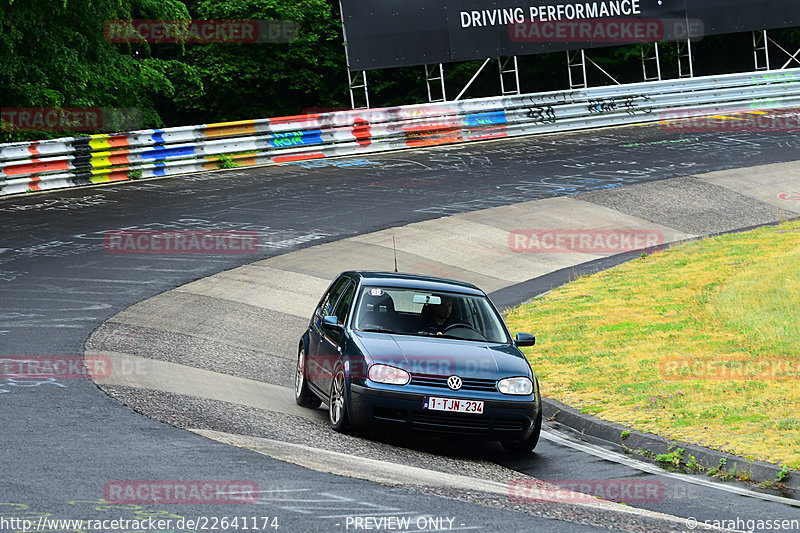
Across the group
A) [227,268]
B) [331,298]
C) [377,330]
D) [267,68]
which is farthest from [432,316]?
[267,68]

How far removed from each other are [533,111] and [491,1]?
3983 mm

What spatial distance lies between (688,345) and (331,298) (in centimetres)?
460

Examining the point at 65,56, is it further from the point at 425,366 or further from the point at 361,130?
the point at 425,366

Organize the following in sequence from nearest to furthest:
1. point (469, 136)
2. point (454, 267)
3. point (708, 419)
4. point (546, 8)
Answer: point (708, 419) < point (454, 267) < point (469, 136) < point (546, 8)

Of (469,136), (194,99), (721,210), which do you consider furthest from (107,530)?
(194,99)

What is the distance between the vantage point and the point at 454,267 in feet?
64.8

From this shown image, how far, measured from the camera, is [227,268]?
1831 centimetres

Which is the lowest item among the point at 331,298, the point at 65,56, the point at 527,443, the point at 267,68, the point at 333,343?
the point at 527,443

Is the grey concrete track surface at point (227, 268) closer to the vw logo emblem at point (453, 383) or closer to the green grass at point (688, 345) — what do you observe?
the vw logo emblem at point (453, 383)

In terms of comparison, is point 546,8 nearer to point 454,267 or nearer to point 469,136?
point 469,136

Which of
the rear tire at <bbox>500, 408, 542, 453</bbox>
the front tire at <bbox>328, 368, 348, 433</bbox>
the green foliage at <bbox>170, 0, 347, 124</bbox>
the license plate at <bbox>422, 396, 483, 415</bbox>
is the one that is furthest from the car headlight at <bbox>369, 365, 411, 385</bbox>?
the green foliage at <bbox>170, 0, 347, 124</bbox>

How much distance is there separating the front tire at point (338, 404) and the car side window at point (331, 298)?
1.50 metres

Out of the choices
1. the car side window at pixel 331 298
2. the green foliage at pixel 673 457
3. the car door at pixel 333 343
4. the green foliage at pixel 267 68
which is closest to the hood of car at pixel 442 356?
the car door at pixel 333 343

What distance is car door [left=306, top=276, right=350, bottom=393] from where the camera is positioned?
1079 centimetres
